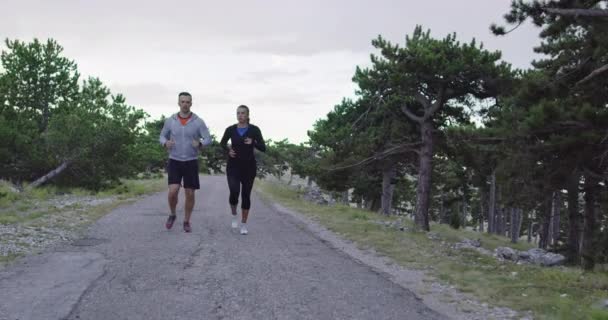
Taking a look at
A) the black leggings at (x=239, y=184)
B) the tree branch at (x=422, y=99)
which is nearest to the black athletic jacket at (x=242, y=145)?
the black leggings at (x=239, y=184)

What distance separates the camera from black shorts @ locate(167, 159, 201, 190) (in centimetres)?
811

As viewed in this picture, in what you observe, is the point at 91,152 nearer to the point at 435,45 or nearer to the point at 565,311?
the point at 435,45

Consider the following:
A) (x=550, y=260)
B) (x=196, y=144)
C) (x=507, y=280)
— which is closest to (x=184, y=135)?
(x=196, y=144)

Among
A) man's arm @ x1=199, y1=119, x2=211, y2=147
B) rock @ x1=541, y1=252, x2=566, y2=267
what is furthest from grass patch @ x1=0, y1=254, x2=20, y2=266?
rock @ x1=541, y1=252, x2=566, y2=267

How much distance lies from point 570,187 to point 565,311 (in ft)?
57.4

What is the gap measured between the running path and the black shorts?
3.05 ft

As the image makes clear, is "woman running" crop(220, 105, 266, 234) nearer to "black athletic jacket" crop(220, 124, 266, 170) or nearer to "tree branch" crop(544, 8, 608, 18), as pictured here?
"black athletic jacket" crop(220, 124, 266, 170)

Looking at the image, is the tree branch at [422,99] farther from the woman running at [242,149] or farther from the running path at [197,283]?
the running path at [197,283]

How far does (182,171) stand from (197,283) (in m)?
3.51

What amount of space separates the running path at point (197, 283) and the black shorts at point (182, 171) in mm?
→ 928

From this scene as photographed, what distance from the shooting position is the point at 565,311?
4.39m

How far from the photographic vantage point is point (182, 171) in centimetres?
816

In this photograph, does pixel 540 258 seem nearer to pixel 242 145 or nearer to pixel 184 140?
pixel 242 145

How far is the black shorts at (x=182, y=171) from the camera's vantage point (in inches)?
319
